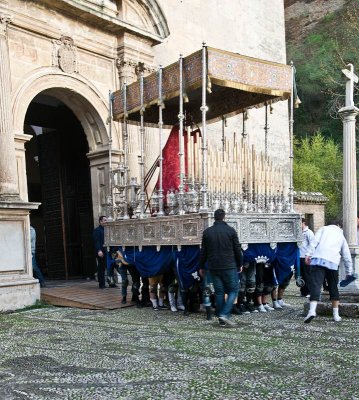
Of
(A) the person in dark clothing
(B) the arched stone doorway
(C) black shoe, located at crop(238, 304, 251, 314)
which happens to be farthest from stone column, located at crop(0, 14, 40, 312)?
(C) black shoe, located at crop(238, 304, 251, 314)

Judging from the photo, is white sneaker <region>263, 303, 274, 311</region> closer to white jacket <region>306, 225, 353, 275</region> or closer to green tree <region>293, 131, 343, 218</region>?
white jacket <region>306, 225, 353, 275</region>

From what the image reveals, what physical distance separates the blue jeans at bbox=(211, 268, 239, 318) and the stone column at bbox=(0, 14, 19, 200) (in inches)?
163

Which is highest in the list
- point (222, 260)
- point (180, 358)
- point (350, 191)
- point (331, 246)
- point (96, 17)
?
point (96, 17)

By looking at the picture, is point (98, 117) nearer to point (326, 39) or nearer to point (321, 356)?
point (321, 356)

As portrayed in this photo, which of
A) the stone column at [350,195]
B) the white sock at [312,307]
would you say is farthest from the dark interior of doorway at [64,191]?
the white sock at [312,307]

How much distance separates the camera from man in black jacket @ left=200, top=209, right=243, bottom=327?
22.3ft

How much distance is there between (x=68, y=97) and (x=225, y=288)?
6.27 meters

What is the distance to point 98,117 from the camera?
11.5m

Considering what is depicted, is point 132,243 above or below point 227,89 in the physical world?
below

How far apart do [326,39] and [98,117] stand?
30.7 m

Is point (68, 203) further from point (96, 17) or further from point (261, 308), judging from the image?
point (261, 308)

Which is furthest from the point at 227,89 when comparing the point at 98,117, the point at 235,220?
the point at 98,117

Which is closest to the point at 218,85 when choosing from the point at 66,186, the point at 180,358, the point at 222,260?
the point at 222,260

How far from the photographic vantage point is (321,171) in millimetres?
29203
